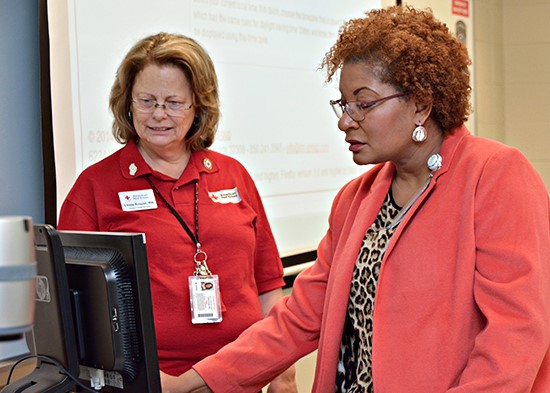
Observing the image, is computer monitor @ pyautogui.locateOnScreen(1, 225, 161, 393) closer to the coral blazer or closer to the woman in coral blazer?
the woman in coral blazer

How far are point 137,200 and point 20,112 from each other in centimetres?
58

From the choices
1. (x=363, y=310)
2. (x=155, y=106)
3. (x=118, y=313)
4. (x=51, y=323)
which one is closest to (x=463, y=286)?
(x=363, y=310)

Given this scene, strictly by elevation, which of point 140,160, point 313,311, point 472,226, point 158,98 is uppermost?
point 158,98

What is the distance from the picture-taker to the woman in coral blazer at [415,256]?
5.03ft

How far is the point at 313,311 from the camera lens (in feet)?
6.35

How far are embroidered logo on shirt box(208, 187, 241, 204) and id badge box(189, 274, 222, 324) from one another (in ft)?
0.84

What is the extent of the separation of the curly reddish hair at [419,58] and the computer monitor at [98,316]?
680 millimetres

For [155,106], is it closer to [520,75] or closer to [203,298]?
[203,298]

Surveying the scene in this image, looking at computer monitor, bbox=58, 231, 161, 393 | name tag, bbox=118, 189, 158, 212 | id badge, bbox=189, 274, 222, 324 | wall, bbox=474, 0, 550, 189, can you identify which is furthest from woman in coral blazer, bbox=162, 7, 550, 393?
wall, bbox=474, 0, 550, 189

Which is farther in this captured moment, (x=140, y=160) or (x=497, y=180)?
(x=140, y=160)

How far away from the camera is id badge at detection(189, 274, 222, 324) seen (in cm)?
219

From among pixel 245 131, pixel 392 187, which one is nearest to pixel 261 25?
pixel 245 131

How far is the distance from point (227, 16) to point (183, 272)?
4.39 ft

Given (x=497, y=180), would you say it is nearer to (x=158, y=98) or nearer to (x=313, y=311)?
(x=313, y=311)
